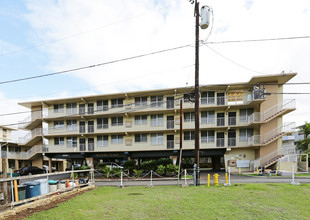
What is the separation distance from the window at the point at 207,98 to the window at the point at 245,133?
563 centimetres

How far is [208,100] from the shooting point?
27.0m

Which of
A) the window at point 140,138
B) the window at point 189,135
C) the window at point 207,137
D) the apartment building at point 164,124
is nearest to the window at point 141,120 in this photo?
the apartment building at point 164,124

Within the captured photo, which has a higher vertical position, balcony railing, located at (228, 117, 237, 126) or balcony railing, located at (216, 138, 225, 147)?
balcony railing, located at (228, 117, 237, 126)

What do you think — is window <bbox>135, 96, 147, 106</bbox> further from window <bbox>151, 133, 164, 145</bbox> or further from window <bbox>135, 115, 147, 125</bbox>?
window <bbox>151, 133, 164, 145</bbox>

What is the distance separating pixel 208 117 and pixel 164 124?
6.27 meters

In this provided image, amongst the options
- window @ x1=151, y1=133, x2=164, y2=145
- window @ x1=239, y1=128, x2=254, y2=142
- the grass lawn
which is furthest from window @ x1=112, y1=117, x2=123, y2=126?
the grass lawn

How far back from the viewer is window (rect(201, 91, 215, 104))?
26.9 metres

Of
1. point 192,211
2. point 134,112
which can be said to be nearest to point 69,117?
point 134,112

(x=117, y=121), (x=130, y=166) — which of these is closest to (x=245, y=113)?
(x=130, y=166)

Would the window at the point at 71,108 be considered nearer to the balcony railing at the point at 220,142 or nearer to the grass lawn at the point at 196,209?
the balcony railing at the point at 220,142

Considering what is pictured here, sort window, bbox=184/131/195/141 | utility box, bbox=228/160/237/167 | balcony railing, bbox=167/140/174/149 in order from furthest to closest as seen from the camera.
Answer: balcony railing, bbox=167/140/174/149
window, bbox=184/131/195/141
utility box, bbox=228/160/237/167

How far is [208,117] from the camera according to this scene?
27062 mm

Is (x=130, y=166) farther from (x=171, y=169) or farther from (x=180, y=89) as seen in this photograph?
(x=180, y=89)

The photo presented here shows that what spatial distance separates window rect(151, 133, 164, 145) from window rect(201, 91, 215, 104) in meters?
7.72
